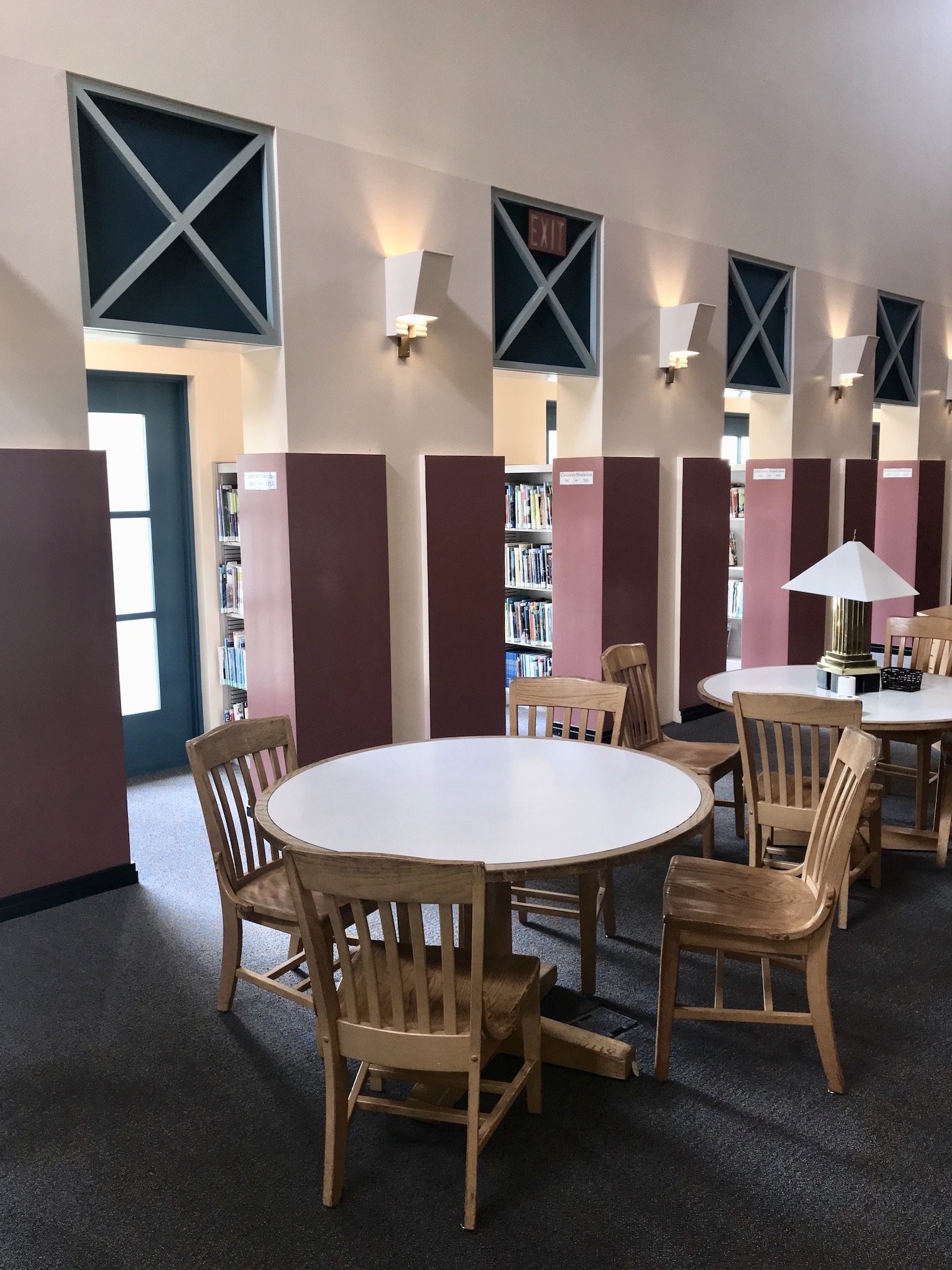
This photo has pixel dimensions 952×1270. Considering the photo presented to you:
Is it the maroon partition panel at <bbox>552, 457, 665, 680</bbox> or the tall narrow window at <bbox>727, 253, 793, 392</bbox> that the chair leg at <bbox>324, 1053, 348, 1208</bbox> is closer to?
the maroon partition panel at <bbox>552, 457, 665, 680</bbox>

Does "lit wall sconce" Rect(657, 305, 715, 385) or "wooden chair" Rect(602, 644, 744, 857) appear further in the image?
"lit wall sconce" Rect(657, 305, 715, 385)

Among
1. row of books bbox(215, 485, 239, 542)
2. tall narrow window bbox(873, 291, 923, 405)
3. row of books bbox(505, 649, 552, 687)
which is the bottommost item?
row of books bbox(505, 649, 552, 687)

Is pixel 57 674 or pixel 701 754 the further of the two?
pixel 701 754

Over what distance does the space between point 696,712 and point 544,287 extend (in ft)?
10.3

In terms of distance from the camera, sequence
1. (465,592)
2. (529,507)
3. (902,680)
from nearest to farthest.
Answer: (902,680), (465,592), (529,507)

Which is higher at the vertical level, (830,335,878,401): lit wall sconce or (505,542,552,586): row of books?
(830,335,878,401): lit wall sconce

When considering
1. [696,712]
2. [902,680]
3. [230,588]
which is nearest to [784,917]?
[902,680]

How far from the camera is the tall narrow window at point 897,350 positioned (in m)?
8.96

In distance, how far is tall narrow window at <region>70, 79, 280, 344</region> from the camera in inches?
159

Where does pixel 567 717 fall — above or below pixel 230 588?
below

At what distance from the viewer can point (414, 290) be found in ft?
16.0

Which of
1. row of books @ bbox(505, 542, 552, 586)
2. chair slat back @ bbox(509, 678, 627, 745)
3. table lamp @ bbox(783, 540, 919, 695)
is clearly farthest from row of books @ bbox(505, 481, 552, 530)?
chair slat back @ bbox(509, 678, 627, 745)

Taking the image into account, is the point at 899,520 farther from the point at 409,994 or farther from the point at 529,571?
the point at 409,994

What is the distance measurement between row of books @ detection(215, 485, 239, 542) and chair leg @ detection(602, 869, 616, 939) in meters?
3.38
